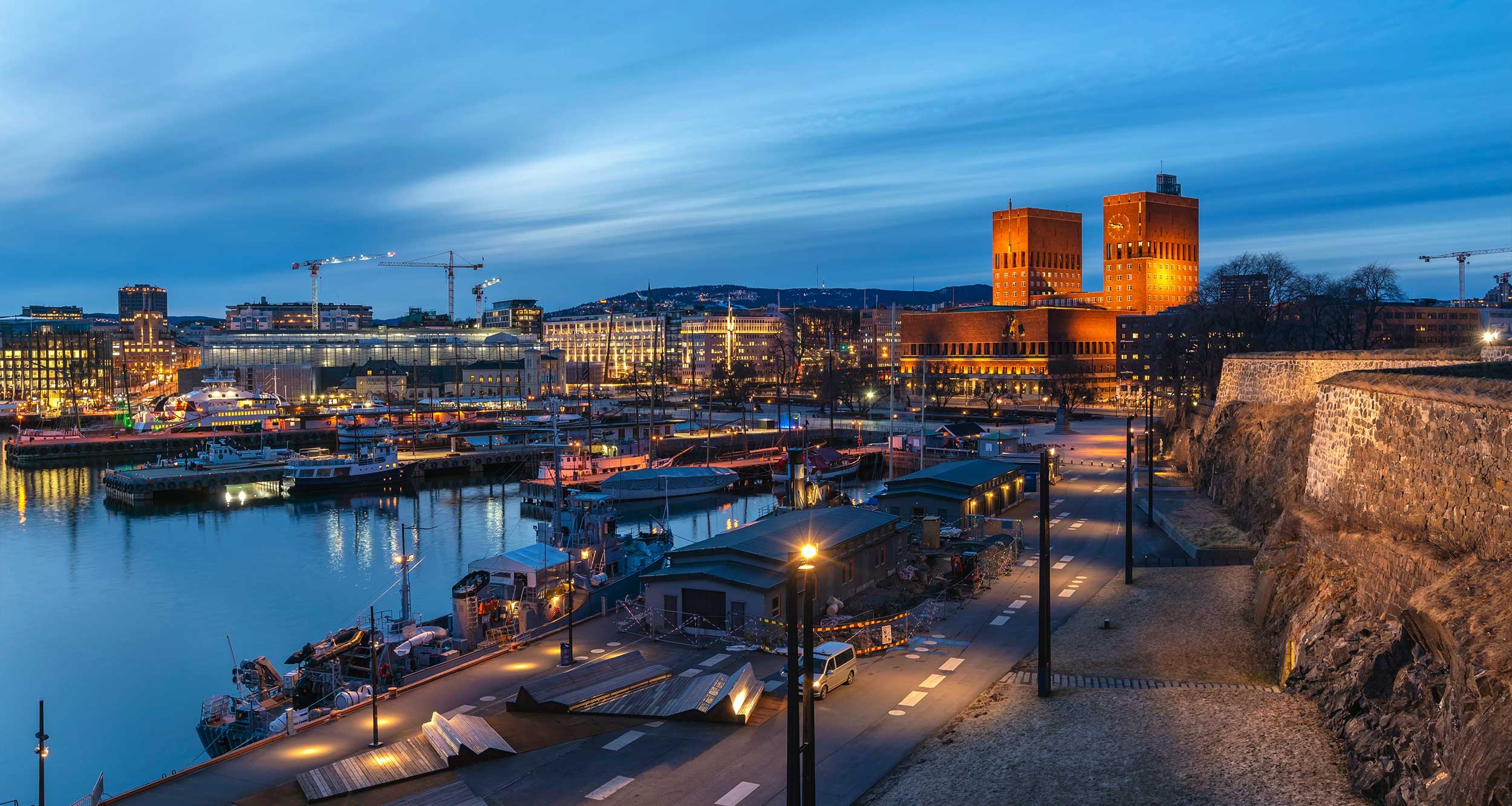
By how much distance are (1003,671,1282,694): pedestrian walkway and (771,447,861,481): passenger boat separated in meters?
42.7

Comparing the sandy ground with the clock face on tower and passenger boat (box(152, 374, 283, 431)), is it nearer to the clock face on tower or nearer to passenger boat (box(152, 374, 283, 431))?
passenger boat (box(152, 374, 283, 431))

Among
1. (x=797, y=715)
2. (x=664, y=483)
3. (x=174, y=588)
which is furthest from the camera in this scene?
(x=664, y=483)

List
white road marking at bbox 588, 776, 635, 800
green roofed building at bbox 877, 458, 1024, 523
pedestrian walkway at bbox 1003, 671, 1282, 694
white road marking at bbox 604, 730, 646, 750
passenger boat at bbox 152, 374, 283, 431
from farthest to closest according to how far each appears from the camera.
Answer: passenger boat at bbox 152, 374, 283, 431 → green roofed building at bbox 877, 458, 1024, 523 → pedestrian walkway at bbox 1003, 671, 1282, 694 → white road marking at bbox 604, 730, 646, 750 → white road marking at bbox 588, 776, 635, 800

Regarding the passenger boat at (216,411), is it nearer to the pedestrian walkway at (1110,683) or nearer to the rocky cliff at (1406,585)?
the pedestrian walkway at (1110,683)

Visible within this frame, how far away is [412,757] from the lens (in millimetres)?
15602

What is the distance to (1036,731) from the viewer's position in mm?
15938

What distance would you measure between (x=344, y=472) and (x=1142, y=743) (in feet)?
194

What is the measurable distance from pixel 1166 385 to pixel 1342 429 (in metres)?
81.6

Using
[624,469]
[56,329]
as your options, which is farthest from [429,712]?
[56,329]

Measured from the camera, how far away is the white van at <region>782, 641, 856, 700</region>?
1816 centimetres

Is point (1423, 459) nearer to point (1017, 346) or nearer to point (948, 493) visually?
point (948, 493)

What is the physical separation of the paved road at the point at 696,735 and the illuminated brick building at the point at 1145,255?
143 m

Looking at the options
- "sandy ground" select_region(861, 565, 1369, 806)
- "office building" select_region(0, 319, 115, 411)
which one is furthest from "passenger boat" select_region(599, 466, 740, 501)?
"office building" select_region(0, 319, 115, 411)

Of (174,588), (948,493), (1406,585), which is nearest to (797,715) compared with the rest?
(1406,585)
